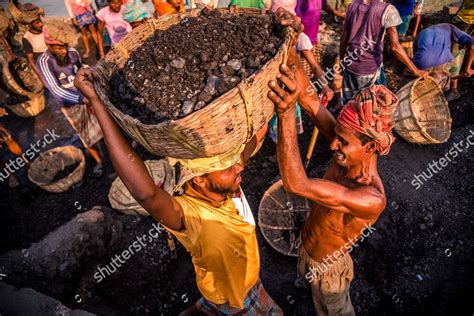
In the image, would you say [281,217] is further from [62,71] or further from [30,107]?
[30,107]

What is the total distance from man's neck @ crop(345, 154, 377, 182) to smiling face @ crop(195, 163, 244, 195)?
2.93 feet

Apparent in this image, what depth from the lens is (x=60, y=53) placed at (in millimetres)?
3896

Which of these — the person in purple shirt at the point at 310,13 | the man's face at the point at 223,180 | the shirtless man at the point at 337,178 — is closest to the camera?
the shirtless man at the point at 337,178

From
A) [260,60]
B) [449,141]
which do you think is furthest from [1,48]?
[449,141]

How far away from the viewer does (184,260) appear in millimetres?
3674

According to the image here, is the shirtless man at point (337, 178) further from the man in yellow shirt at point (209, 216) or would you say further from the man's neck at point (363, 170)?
the man in yellow shirt at point (209, 216)

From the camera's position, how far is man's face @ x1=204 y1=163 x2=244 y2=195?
1887 millimetres

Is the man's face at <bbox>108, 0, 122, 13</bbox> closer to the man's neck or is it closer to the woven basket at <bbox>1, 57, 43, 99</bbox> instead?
the woven basket at <bbox>1, 57, 43, 99</bbox>

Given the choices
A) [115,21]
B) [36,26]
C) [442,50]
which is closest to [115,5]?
[115,21]

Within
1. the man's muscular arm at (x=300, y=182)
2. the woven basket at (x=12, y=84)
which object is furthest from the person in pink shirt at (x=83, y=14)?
the man's muscular arm at (x=300, y=182)

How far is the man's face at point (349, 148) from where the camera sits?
80.0 inches

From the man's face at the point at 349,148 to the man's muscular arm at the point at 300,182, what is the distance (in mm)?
205

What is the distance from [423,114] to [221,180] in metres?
4.31

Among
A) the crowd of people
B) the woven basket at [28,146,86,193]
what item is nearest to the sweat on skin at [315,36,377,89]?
the crowd of people
